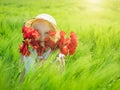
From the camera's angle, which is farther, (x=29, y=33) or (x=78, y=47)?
(x=78, y=47)

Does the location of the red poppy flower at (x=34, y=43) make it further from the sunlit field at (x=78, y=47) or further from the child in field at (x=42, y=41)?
the sunlit field at (x=78, y=47)

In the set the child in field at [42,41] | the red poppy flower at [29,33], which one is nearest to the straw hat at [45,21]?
the child in field at [42,41]

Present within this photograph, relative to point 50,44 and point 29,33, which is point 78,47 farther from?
A: point 29,33

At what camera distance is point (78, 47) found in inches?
112

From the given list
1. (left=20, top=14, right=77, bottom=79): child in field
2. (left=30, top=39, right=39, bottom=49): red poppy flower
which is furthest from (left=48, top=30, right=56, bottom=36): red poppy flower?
(left=30, top=39, right=39, bottom=49): red poppy flower

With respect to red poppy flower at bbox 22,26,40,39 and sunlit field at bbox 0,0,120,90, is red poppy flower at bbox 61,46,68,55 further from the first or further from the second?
red poppy flower at bbox 22,26,40,39

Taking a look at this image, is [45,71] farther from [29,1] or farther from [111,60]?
[29,1]

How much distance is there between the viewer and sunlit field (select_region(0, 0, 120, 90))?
8.50ft

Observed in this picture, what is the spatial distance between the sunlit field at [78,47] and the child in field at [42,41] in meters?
0.07

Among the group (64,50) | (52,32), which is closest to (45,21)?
(52,32)

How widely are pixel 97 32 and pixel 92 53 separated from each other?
0.61 ft

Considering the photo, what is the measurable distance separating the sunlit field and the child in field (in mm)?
65

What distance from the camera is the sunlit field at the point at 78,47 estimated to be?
259 centimetres

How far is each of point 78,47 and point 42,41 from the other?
261 mm
